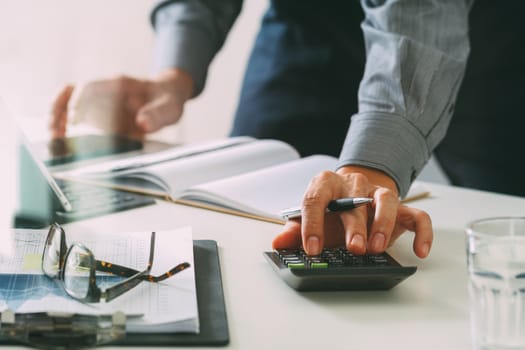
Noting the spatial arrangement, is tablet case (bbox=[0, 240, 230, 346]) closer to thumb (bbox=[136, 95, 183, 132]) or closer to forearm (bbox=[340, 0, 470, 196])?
forearm (bbox=[340, 0, 470, 196])

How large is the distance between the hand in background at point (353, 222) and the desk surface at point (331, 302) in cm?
4

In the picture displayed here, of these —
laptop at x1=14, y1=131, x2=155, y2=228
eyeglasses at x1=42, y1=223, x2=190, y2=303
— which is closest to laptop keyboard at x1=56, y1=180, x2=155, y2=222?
laptop at x1=14, y1=131, x2=155, y2=228

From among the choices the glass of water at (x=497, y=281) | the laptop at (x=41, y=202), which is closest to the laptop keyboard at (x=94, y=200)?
the laptop at (x=41, y=202)

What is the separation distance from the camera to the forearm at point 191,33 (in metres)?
1.71

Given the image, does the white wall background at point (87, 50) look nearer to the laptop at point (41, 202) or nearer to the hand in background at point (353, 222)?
the laptop at point (41, 202)

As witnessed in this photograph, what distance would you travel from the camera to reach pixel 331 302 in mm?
695

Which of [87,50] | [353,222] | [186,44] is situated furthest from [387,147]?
[87,50]

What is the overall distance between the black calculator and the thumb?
84 centimetres

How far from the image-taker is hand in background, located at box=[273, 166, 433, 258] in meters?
0.75

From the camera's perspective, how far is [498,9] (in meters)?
1.52

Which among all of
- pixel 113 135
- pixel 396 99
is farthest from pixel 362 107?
pixel 113 135

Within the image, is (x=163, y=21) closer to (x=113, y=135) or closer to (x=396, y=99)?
(x=113, y=135)

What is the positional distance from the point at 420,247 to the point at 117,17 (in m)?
2.87

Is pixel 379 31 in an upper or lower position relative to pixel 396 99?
upper
